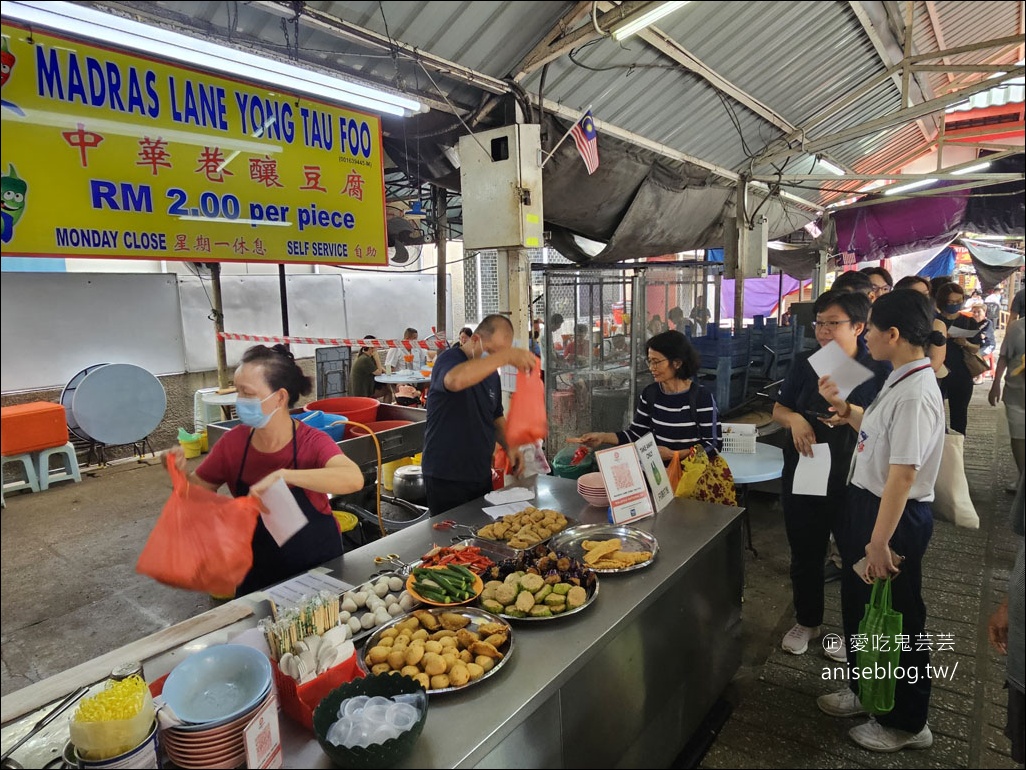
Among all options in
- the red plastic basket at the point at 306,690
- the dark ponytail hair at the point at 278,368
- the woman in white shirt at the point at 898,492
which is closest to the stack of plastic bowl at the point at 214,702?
the red plastic basket at the point at 306,690

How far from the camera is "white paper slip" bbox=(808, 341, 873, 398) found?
255cm

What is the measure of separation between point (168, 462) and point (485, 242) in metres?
2.71

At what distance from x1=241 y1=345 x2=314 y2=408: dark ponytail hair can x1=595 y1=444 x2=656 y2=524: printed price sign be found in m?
1.32

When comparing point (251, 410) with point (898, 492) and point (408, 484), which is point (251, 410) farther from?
point (408, 484)

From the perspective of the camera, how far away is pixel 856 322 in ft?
9.15

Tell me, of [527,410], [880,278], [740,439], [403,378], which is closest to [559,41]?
[527,410]

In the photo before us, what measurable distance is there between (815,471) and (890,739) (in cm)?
113

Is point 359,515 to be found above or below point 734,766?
above

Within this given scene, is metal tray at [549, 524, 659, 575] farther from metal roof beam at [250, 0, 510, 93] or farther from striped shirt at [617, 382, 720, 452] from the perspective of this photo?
metal roof beam at [250, 0, 510, 93]

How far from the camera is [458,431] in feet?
10.2

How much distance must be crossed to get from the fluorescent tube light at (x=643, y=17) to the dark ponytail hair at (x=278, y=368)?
2013mm

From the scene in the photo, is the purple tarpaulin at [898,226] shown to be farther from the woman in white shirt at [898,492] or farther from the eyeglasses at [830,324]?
the woman in white shirt at [898,492]

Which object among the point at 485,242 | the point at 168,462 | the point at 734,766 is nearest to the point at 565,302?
the point at 485,242

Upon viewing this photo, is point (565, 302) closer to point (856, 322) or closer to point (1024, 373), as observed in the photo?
point (856, 322)
